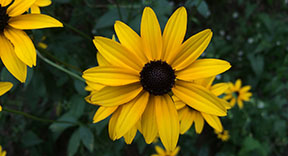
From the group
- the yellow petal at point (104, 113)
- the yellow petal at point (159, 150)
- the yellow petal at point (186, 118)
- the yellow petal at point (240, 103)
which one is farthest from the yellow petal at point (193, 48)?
the yellow petal at point (240, 103)

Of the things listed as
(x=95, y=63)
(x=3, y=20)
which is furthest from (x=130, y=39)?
(x=95, y=63)

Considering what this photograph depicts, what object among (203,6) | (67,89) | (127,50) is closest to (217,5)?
(203,6)

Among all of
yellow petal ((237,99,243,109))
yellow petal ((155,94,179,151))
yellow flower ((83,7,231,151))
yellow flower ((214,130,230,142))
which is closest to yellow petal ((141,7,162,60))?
yellow flower ((83,7,231,151))

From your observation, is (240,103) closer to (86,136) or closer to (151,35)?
(86,136)

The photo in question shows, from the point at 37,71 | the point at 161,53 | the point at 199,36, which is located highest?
the point at 199,36

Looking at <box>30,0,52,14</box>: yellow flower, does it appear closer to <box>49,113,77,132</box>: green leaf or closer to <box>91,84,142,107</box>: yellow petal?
<box>91,84,142,107</box>: yellow petal

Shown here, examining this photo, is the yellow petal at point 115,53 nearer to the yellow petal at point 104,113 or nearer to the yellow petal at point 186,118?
the yellow petal at point 104,113

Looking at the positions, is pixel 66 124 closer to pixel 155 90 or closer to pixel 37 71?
pixel 37 71
